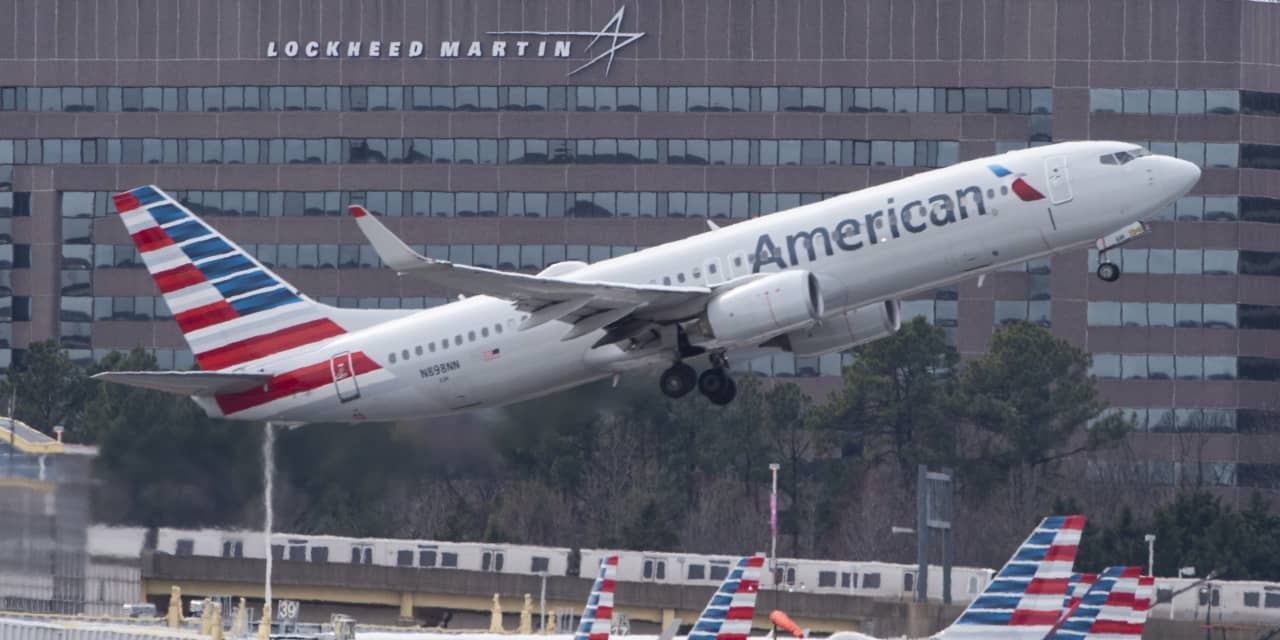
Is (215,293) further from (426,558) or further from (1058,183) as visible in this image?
(426,558)

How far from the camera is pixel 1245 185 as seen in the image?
137m

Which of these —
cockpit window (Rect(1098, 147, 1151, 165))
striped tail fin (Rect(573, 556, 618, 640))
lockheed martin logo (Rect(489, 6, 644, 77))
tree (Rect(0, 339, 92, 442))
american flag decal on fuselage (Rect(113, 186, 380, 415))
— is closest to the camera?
striped tail fin (Rect(573, 556, 618, 640))

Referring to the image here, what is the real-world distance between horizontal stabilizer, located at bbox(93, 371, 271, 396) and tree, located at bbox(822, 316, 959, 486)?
54.2 metres

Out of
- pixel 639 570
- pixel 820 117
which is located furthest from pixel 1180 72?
pixel 639 570

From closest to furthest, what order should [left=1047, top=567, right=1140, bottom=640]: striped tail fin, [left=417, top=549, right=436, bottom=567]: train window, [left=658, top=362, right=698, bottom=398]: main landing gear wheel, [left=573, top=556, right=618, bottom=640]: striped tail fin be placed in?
[left=1047, top=567, right=1140, bottom=640]: striped tail fin, [left=573, top=556, right=618, bottom=640]: striped tail fin, [left=658, top=362, right=698, bottom=398]: main landing gear wheel, [left=417, top=549, right=436, bottom=567]: train window

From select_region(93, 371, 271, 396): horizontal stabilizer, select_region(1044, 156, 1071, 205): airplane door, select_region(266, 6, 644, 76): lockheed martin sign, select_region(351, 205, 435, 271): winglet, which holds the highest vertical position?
select_region(266, 6, 644, 76): lockheed martin sign

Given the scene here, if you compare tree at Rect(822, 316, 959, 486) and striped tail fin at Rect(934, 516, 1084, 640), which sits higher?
tree at Rect(822, 316, 959, 486)

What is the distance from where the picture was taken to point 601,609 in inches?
2315

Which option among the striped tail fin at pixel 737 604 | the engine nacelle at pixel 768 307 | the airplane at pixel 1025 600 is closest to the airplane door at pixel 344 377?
the engine nacelle at pixel 768 307

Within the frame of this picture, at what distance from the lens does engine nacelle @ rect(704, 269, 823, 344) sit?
57.1 metres

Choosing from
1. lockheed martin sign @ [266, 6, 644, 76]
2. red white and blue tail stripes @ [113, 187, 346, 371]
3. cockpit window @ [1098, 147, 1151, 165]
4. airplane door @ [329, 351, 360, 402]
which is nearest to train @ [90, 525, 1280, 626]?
red white and blue tail stripes @ [113, 187, 346, 371]

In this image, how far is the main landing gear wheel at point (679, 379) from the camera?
2377 inches

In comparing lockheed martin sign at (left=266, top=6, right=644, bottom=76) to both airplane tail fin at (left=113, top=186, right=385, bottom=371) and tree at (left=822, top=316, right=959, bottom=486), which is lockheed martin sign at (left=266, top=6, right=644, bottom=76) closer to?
tree at (left=822, top=316, right=959, bottom=486)

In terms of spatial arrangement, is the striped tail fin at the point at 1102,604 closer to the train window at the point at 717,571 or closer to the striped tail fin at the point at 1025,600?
the striped tail fin at the point at 1025,600
